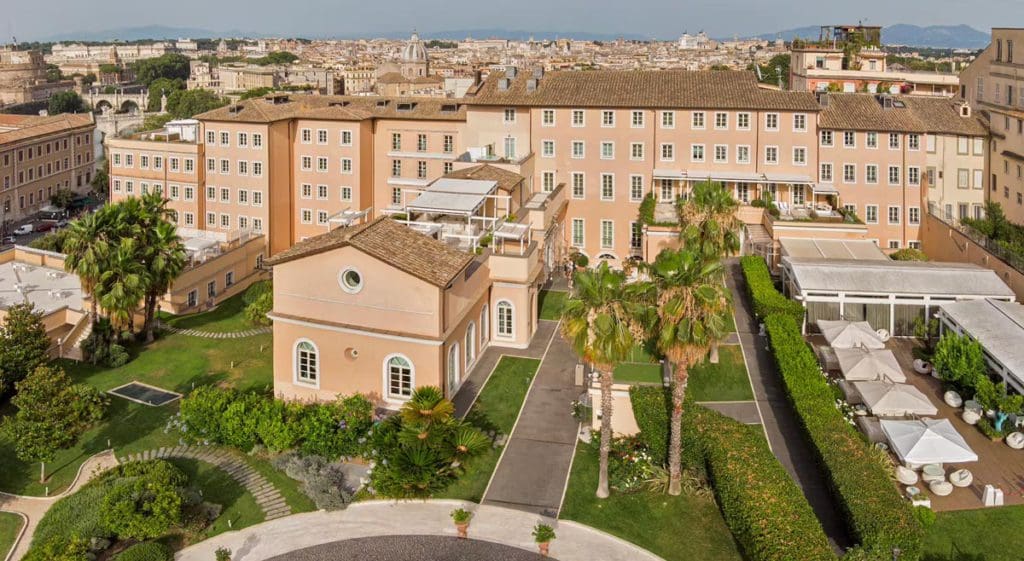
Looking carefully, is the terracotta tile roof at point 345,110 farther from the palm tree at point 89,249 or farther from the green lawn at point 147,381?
the green lawn at point 147,381

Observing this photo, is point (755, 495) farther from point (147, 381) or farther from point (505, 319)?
point (147, 381)

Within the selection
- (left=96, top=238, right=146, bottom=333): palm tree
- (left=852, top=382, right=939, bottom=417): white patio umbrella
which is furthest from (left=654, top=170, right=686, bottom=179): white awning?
(left=96, top=238, right=146, bottom=333): palm tree

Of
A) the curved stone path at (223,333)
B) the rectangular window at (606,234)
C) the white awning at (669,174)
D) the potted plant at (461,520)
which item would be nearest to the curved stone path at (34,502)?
the curved stone path at (223,333)

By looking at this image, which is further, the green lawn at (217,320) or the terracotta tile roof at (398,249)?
the green lawn at (217,320)

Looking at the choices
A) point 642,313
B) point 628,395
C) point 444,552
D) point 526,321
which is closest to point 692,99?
point 526,321

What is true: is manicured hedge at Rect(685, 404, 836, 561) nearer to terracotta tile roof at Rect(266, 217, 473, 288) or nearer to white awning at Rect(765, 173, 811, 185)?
terracotta tile roof at Rect(266, 217, 473, 288)

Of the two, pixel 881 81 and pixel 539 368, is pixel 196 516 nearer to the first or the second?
pixel 539 368
